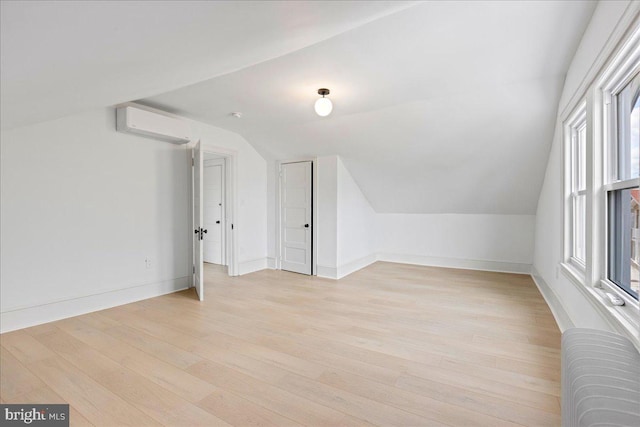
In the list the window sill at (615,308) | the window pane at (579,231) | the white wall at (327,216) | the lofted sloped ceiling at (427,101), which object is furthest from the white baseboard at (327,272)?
the window sill at (615,308)

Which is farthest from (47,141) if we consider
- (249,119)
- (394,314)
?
(394,314)

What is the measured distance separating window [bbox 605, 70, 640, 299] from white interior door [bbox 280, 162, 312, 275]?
389cm

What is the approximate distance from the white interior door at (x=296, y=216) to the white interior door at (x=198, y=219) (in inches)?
67.2

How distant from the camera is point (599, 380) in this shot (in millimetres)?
1021

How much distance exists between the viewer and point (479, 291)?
423cm

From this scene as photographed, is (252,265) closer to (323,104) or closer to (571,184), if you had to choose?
(323,104)

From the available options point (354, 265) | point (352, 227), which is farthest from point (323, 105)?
point (354, 265)

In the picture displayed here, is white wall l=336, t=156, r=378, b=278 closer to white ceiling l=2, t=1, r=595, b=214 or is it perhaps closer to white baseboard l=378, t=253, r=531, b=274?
white ceiling l=2, t=1, r=595, b=214

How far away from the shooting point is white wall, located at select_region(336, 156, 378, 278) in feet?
16.7

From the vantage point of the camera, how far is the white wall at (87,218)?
2.91 metres

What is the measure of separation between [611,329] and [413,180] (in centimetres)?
362

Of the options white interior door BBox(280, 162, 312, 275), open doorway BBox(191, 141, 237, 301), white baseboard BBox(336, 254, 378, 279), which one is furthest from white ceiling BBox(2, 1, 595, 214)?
white baseboard BBox(336, 254, 378, 279)

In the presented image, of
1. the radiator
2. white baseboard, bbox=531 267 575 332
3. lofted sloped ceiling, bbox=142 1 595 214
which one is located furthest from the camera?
white baseboard, bbox=531 267 575 332

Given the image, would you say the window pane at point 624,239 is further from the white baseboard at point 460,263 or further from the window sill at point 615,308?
the white baseboard at point 460,263
